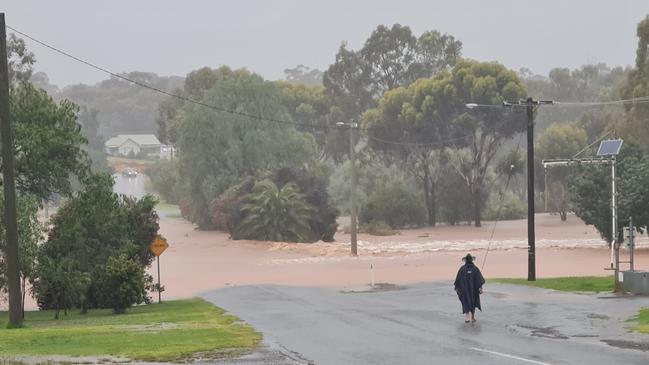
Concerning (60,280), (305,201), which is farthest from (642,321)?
(305,201)

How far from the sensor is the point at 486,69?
9269 cm

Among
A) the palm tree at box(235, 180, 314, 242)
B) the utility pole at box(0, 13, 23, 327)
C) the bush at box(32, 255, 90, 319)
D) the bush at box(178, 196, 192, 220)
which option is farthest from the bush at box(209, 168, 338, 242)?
the utility pole at box(0, 13, 23, 327)

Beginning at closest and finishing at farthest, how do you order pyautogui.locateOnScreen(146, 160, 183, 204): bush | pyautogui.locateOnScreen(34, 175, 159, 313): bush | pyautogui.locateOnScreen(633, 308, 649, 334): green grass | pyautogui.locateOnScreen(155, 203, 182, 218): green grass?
→ 1. pyautogui.locateOnScreen(633, 308, 649, 334): green grass
2. pyautogui.locateOnScreen(34, 175, 159, 313): bush
3. pyautogui.locateOnScreen(155, 203, 182, 218): green grass
4. pyautogui.locateOnScreen(146, 160, 183, 204): bush

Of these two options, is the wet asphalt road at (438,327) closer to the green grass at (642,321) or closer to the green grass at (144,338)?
the green grass at (642,321)

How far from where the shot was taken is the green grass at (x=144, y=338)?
62.3 ft

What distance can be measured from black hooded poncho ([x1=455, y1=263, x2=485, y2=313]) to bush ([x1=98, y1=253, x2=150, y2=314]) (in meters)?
12.3

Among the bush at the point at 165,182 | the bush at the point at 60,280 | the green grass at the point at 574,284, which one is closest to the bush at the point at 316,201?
the green grass at the point at 574,284

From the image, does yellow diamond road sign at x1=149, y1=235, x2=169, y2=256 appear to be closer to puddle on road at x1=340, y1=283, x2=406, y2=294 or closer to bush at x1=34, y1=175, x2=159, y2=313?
bush at x1=34, y1=175, x2=159, y2=313

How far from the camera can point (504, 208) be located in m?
107

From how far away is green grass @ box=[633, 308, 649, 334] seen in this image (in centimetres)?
2151

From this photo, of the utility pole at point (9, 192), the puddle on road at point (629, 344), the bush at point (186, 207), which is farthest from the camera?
the bush at point (186, 207)

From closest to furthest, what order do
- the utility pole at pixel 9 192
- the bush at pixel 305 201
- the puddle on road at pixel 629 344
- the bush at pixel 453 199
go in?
the puddle on road at pixel 629 344, the utility pole at pixel 9 192, the bush at pixel 305 201, the bush at pixel 453 199

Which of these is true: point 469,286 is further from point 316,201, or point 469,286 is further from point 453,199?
point 453,199

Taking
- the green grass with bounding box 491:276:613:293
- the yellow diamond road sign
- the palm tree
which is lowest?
the green grass with bounding box 491:276:613:293
